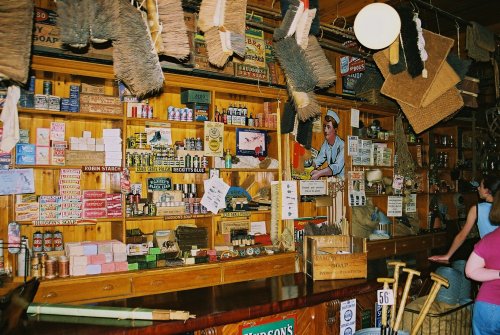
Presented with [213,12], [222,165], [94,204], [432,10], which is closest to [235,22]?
[213,12]

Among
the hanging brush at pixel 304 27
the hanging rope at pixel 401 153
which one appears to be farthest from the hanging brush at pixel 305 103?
the hanging rope at pixel 401 153

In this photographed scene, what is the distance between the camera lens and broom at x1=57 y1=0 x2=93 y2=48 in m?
2.10

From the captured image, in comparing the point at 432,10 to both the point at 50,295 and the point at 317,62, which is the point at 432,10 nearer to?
the point at 317,62

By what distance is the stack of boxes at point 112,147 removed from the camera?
3.54 meters

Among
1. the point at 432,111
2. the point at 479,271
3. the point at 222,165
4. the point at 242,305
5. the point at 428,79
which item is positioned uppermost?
the point at 428,79

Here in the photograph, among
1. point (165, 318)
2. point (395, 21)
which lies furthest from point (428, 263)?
point (165, 318)

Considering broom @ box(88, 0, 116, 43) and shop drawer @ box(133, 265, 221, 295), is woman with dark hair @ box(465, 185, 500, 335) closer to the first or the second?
shop drawer @ box(133, 265, 221, 295)

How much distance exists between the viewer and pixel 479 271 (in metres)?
2.41

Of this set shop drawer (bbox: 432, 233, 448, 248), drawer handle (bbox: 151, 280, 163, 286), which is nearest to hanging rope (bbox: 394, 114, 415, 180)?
shop drawer (bbox: 432, 233, 448, 248)

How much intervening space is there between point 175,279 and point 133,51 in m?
2.18

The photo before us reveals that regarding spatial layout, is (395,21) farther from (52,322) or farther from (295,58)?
(52,322)

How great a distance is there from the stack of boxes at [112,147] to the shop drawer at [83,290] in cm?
102

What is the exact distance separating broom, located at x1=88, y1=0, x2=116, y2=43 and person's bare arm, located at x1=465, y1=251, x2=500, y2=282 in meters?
2.52

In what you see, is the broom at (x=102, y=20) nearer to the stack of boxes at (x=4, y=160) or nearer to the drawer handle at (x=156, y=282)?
the stack of boxes at (x=4, y=160)
